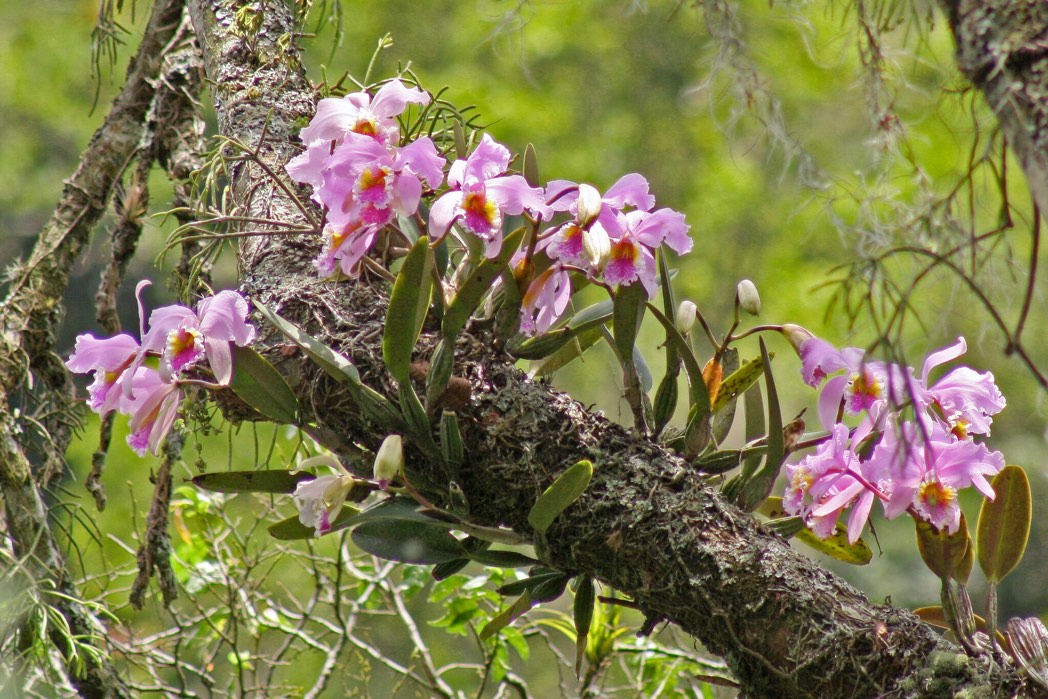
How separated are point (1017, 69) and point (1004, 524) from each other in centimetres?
67

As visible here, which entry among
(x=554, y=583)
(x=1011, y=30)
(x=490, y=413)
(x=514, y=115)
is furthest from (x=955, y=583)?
(x=514, y=115)

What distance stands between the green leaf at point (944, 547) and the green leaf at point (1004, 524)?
3 centimetres

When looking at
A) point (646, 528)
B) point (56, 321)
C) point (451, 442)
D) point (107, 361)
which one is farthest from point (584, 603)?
point (56, 321)

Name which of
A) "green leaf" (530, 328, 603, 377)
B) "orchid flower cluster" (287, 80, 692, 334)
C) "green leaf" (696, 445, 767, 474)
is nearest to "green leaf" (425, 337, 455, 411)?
"orchid flower cluster" (287, 80, 692, 334)

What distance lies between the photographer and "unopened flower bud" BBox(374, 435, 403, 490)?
0.97 metres

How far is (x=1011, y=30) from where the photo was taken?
611mm

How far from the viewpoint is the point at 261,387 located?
1.03 metres

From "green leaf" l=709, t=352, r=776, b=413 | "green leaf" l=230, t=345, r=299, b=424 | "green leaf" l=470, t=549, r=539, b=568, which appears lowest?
"green leaf" l=470, t=549, r=539, b=568

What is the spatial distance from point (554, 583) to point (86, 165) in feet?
3.62

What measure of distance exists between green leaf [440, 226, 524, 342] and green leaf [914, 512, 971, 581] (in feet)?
1.78

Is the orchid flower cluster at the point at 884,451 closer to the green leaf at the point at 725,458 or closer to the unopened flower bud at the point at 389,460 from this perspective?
the green leaf at the point at 725,458

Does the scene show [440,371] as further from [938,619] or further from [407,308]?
[938,619]

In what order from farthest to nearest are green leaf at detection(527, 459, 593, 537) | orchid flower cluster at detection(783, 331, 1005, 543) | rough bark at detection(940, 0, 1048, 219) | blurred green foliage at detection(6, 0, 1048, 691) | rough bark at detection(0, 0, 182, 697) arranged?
blurred green foliage at detection(6, 0, 1048, 691), rough bark at detection(0, 0, 182, 697), orchid flower cluster at detection(783, 331, 1005, 543), green leaf at detection(527, 459, 593, 537), rough bark at detection(940, 0, 1048, 219)

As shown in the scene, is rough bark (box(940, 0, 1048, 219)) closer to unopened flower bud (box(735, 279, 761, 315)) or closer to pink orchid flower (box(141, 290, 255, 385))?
unopened flower bud (box(735, 279, 761, 315))
